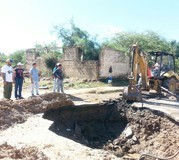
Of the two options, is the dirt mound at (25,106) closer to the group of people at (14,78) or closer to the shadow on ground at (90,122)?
the shadow on ground at (90,122)

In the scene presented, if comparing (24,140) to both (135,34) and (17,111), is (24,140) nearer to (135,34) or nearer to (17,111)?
Answer: (17,111)

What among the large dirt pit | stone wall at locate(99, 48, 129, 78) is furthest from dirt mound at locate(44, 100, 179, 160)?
stone wall at locate(99, 48, 129, 78)

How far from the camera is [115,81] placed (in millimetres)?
23422

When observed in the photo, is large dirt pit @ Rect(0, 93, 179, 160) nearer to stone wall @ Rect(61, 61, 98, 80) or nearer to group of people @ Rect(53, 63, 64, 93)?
group of people @ Rect(53, 63, 64, 93)

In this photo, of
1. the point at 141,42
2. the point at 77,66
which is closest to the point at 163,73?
the point at 77,66

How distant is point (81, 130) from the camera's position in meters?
11.1

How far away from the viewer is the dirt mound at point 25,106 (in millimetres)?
9989

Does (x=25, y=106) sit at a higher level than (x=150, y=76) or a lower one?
lower

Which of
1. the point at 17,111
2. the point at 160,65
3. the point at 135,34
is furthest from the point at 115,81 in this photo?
the point at 17,111

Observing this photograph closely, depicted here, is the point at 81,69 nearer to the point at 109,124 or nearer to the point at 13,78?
the point at 13,78

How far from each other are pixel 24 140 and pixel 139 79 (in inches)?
279

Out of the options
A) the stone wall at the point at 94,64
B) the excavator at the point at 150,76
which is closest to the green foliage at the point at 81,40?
the stone wall at the point at 94,64

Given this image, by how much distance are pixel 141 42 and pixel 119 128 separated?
1648cm

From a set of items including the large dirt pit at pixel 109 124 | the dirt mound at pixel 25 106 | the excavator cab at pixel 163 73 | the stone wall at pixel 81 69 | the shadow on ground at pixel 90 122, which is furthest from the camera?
the stone wall at pixel 81 69
